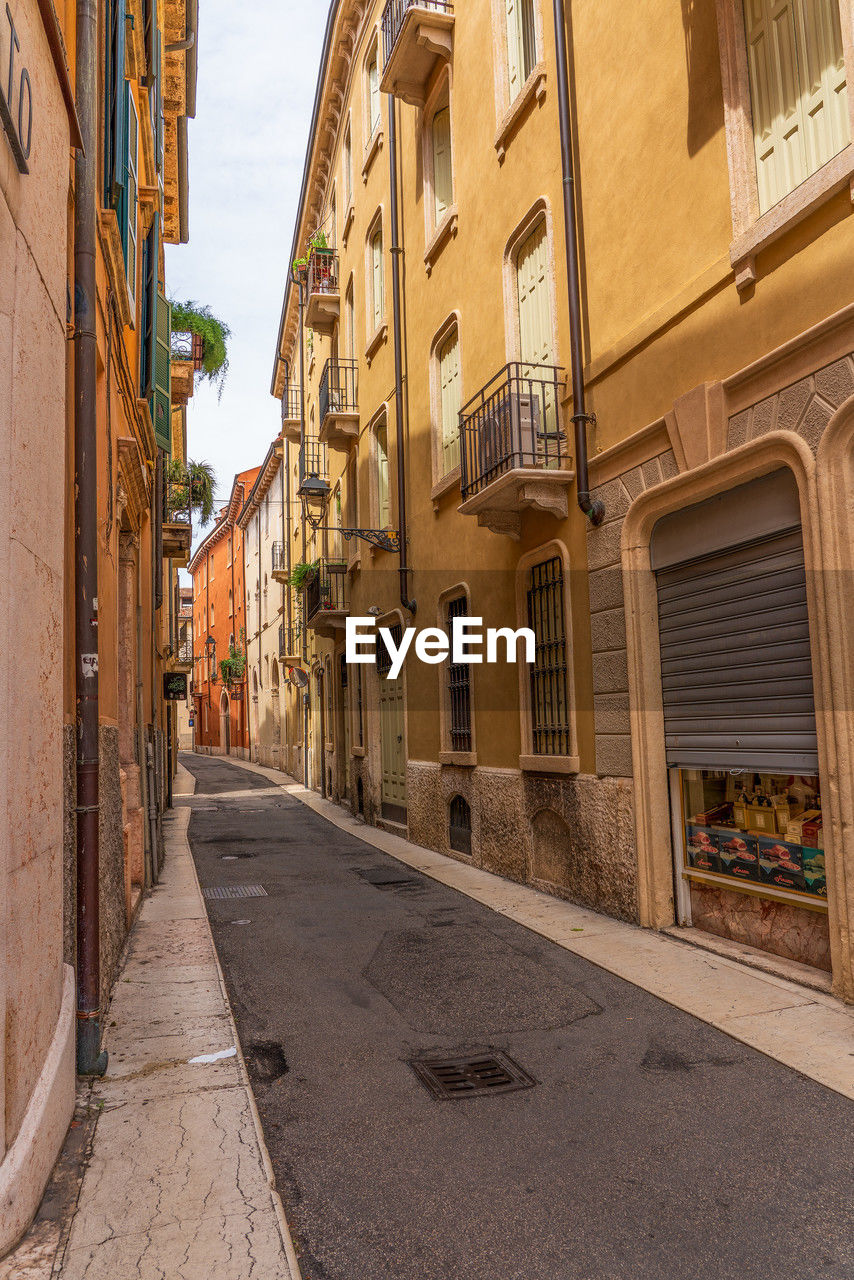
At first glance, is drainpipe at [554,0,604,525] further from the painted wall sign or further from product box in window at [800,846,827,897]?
the painted wall sign

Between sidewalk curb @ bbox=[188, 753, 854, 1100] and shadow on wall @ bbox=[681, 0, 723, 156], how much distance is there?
5.89 metres

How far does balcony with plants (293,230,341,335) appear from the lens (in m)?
21.4

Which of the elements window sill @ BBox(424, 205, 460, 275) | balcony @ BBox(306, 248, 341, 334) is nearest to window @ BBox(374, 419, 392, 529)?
window sill @ BBox(424, 205, 460, 275)

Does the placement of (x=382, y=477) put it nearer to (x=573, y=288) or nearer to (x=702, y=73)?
(x=573, y=288)

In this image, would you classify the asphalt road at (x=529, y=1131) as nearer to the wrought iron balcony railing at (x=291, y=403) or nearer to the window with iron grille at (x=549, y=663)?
the window with iron grille at (x=549, y=663)

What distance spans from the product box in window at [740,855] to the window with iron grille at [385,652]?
8.93 metres

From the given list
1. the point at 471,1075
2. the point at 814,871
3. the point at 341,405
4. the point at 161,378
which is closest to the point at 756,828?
the point at 814,871

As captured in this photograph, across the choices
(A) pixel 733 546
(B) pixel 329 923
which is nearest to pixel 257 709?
(B) pixel 329 923

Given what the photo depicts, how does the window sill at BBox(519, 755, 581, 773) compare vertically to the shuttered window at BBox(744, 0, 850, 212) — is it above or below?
below

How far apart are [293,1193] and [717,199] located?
6653mm

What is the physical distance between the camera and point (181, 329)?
21.1 meters

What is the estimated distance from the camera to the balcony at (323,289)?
2142cm

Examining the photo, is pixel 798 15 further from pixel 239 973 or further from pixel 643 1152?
pixel 239 973

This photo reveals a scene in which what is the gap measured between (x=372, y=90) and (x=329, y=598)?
33.2 feet
